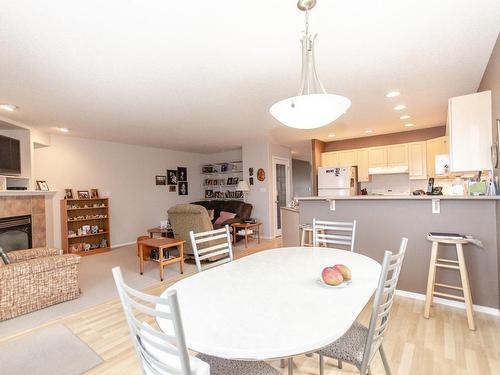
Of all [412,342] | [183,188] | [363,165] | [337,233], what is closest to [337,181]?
[363,165]

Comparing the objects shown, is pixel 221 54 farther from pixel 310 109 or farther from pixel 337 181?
pixel 337 181

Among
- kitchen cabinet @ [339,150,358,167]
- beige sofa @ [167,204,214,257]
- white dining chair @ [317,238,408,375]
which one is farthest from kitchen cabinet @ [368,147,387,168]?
white dining chair @ [317,238,408,375]

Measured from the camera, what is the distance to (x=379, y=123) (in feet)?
15.8

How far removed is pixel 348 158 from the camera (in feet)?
20.3

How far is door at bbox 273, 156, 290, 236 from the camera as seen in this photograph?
672cm

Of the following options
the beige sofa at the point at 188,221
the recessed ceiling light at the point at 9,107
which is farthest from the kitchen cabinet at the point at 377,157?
the recessed ceiling light at the point at 9,107

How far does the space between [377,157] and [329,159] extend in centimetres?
109

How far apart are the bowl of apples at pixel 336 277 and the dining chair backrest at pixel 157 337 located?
0.77 meters

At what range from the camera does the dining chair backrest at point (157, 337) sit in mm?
760

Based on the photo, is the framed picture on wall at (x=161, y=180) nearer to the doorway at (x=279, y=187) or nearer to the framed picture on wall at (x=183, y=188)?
the framed picture on wall at (x=183, y=188)

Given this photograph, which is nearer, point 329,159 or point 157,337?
point 157,337

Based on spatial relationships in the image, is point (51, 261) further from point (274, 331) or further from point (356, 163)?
point (356, 163)

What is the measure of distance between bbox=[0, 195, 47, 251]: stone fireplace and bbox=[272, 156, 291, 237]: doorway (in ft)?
15.5

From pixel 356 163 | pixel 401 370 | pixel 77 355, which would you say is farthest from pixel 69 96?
pixel 356 163
